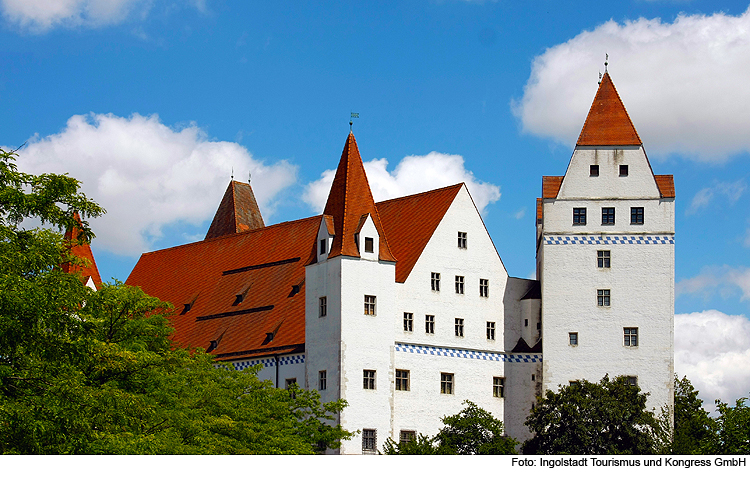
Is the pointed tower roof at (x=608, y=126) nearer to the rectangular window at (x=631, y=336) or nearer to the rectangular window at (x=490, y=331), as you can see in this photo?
the rectangular window at (x=631, y=336)

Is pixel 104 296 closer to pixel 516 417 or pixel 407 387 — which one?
pixel 407 387

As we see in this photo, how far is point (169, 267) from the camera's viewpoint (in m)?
68.9

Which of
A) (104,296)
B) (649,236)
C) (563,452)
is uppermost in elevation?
(649,236)

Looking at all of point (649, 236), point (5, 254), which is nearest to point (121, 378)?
point (5, 254)

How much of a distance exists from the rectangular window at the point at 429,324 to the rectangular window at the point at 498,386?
371 cm

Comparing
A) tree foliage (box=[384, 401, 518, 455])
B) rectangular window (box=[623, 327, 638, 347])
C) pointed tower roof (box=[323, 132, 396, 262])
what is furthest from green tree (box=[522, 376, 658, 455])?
pointed tower roof (box=[323, 132, 396, 262])

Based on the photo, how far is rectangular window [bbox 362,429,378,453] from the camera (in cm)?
4841

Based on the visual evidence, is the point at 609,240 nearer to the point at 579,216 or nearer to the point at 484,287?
the point at 579,216

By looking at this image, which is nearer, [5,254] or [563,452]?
[5,254]

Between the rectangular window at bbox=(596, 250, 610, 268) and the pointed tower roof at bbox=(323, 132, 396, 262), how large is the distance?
9174 millimetres

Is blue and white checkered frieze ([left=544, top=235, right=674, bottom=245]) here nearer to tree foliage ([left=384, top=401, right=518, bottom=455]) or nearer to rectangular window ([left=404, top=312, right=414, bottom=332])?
rectangular window ([left=404, top=312, right=414, bottom=332])

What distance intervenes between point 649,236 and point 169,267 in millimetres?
28343

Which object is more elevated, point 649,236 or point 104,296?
point 649,236

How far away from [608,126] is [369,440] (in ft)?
58.3
